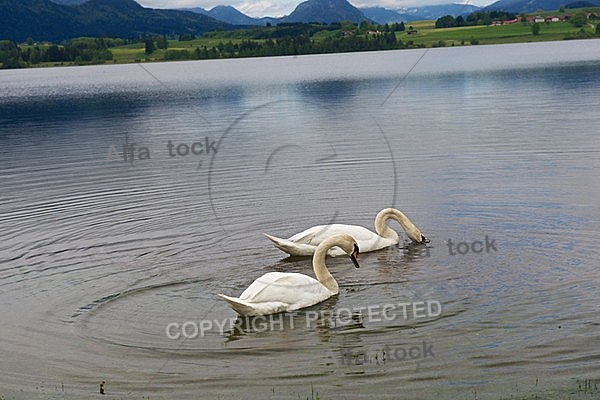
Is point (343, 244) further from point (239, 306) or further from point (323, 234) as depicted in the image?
point (239, 306)

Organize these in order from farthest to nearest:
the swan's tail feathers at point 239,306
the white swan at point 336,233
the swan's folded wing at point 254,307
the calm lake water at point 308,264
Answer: the white swan at point 336,233
the swan's folded wing at point 254,307
the swan's tail feathers at point 239,306
the calm lake water at point 308,264

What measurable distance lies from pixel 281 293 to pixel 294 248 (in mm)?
4643

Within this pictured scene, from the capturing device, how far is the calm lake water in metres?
14.4

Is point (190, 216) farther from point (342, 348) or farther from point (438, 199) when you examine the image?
point (342, 348)

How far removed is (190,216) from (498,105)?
3390 cm

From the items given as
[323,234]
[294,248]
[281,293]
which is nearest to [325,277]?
[281,293]

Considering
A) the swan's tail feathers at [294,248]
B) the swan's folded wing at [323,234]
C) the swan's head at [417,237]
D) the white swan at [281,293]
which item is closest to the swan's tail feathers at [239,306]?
the white swan at [281,293]

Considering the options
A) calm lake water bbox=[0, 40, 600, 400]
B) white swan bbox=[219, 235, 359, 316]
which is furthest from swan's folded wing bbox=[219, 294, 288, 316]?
calm lake water bbox=[0, 40, 600, 400]

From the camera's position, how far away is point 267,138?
1793 inches

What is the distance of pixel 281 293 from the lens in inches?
696

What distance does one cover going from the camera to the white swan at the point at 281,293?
56.9 feet

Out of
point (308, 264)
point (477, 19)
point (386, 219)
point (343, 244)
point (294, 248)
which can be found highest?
point (477, 19)

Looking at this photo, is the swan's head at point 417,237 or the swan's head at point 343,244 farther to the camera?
the swan's head at point 417,237

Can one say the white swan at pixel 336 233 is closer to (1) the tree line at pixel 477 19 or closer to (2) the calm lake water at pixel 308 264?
(2) the calm lake water at pixel 308 264
